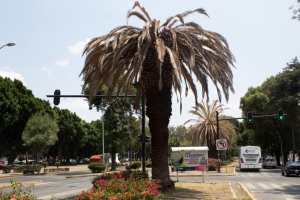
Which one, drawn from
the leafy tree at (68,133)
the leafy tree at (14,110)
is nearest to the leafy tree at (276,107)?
the leafy tree at (14,110)

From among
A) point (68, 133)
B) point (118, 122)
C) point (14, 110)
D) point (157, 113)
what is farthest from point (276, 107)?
point (68, 133)

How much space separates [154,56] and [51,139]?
35.2 m

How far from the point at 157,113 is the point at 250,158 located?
94.6ft

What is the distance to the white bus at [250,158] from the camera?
41.5 meters

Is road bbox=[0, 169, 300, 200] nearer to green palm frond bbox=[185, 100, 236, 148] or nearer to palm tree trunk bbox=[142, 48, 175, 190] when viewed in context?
palm tree trunk bbox=[142, 48, 175, 190]

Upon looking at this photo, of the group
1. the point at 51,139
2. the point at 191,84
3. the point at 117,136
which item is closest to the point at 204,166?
the point at 191,84

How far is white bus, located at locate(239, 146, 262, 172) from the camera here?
136ft

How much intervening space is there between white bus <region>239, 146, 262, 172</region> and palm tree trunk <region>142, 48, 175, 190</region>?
89.6 ft

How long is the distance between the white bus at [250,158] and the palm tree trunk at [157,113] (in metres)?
27.3

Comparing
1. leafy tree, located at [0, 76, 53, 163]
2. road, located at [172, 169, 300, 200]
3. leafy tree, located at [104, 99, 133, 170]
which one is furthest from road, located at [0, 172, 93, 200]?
leafy tree, located at [0, 76, 53, 163]

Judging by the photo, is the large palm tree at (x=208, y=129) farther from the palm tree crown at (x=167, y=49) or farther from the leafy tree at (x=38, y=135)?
the palm tree crown at (x=167, y=49)

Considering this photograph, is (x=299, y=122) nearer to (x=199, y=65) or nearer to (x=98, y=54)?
(x=199, y=65)

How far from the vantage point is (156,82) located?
16109 mm

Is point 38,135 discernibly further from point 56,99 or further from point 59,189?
point 56,99
